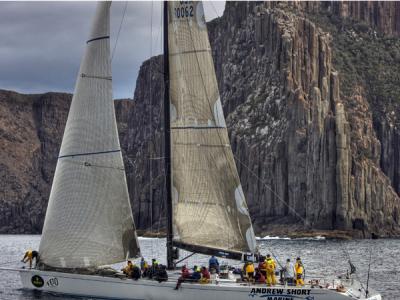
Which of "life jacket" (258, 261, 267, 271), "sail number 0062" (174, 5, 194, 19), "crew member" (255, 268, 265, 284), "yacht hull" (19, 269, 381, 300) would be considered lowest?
"yacht hull" (19, 269, 381, 300)

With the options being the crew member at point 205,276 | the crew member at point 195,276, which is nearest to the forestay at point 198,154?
the crew member at point 205,276

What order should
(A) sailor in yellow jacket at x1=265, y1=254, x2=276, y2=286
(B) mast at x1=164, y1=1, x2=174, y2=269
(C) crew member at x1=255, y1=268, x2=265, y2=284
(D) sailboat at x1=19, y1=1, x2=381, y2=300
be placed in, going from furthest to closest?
(B) mast at x1=164, y1=1, x2=174, y2=269, (D) sailboat at x1=19, y1=1, x2=381, y2=300, (C) crew member at x1=255, y1=268, x2=265, y2=284, (A) sailor in yellow jacket at x1=265, y1=254, x2=276, y2=286

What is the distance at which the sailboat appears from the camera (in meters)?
41.5

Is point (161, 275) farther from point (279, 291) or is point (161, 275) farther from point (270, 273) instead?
point (279, 291)

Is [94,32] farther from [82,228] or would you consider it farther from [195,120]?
[82,228]

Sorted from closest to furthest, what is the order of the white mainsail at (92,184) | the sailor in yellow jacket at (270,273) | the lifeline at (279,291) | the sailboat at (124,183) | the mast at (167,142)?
the lifeline at (279,291) → the sailor in yellow jacket at (270,273) → the sailboat at (124,183) → the mast at (167,142) → the white mainsail at (92,184)

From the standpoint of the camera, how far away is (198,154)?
137ft

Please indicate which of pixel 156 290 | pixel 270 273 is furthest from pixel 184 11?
pixel 156 290

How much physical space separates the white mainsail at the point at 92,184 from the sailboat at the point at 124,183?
43 millimetres

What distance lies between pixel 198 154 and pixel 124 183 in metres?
3.81

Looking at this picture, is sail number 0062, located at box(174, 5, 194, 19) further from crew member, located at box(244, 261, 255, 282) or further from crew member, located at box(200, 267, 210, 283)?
crew member, located at box(244, 261, 255, 282)

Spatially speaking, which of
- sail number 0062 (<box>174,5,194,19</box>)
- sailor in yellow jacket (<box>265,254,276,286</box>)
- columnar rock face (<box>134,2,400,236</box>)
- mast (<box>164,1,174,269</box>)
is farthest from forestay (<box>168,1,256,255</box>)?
columnar rock face (<box>134,2,400,236</box>)

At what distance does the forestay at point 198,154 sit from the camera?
41469 millimetres

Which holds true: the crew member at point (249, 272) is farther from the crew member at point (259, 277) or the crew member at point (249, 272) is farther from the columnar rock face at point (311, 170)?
the columnar rock face at point (311, 170)
